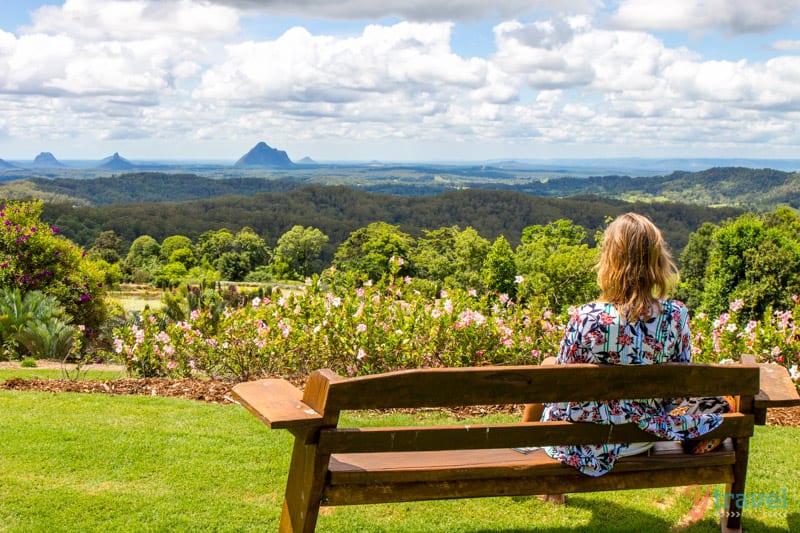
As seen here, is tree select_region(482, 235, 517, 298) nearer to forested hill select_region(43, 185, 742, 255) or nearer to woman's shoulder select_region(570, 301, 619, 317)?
woman's shoulder select_region(570, 301, 619, 317)

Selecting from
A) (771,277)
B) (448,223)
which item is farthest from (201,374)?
(448,223)

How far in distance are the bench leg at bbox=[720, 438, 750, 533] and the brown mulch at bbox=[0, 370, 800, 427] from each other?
272 cm

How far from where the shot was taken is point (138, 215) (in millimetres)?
139000

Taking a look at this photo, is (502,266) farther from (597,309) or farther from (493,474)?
(493,474)

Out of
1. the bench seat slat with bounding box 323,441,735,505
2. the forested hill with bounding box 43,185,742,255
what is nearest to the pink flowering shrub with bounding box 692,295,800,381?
the bench seat slat with bounding box 323,441,735,505

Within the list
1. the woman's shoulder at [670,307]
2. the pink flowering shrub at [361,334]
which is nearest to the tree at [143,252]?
the pink flowering shrub at [361,334]

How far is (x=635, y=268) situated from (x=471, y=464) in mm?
1061

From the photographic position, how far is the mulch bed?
19.8 ft

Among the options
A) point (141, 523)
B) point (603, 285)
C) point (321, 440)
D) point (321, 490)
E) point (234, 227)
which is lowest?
point (234, 227)

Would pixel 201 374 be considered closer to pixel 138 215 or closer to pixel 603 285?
pixel 603 285

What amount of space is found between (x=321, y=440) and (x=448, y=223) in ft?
516

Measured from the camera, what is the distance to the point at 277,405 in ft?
8.64

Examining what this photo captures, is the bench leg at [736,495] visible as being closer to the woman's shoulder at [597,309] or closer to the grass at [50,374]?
the woman's shoulder at [597,309]

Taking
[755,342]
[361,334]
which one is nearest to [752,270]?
[755,342]
